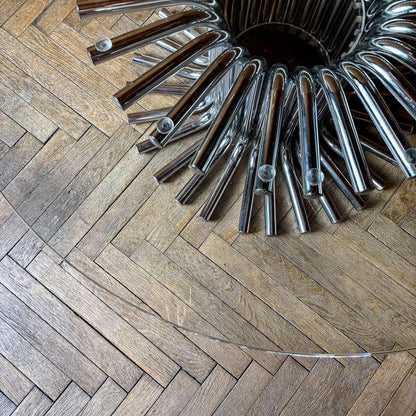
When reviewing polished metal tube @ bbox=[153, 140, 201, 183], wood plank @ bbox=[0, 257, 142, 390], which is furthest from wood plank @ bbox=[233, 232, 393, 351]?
wood plank @ bbox=[0, 257, 142, 390]

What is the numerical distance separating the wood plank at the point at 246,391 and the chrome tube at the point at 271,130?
35 cm

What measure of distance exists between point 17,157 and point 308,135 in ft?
0.95

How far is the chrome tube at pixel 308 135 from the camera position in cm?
39

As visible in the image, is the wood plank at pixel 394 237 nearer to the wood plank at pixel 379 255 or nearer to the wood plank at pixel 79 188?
the wood plank at pixel 379 255

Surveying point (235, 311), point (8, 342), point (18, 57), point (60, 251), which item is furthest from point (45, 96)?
point (8, 342)

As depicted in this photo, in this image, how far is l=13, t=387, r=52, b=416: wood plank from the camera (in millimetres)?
755

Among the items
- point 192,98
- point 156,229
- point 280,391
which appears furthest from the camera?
point 280,391

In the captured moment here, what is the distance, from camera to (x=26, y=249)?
2.47ft

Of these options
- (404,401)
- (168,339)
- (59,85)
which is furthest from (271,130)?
(404,401)

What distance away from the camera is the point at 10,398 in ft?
2.51

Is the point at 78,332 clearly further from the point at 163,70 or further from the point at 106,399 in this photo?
the point at 163,70

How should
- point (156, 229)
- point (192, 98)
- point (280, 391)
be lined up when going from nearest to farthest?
point (192, 98)
point (156, 229)
point (280, 391)

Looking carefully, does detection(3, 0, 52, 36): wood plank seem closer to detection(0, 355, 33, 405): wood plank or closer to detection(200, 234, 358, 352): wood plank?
detection(200, 234, 358, 352): wood plank

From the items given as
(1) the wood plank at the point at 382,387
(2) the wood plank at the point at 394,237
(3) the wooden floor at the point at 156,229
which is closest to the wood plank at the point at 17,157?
(3) the wooden floor at the point at 156,229
